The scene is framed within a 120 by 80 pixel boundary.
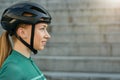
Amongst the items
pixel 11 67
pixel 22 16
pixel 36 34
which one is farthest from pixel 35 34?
pixel 11 67

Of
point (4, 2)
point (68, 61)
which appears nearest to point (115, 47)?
point (68, 61)

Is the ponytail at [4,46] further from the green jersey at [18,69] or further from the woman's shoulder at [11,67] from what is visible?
the woman's shoulder at [11,67]

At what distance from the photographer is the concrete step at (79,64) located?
6344 mm

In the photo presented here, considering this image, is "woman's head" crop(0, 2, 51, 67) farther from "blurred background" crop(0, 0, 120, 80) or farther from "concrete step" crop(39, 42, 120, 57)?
"concrete step" crop(39, 42, 120, 57)

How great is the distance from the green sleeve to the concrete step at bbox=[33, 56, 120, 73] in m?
4.73

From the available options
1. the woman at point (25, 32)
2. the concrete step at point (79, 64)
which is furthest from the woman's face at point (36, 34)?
the concrete step at point (79, 64)

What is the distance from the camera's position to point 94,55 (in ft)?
22.7

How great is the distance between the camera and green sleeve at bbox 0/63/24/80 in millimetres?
1648

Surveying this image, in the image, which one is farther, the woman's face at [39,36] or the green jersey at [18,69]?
the woman's face at [39,36]

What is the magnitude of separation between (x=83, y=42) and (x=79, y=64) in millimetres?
941

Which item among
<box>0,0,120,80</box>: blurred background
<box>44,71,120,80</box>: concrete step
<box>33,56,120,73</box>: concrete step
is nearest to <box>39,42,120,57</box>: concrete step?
<box>0,0,120,80</box>: blurred background

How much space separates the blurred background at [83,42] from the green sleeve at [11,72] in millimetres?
4117

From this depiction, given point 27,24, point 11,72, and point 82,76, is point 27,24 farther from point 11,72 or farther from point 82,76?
point 82,76

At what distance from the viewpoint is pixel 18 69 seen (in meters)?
1.67
